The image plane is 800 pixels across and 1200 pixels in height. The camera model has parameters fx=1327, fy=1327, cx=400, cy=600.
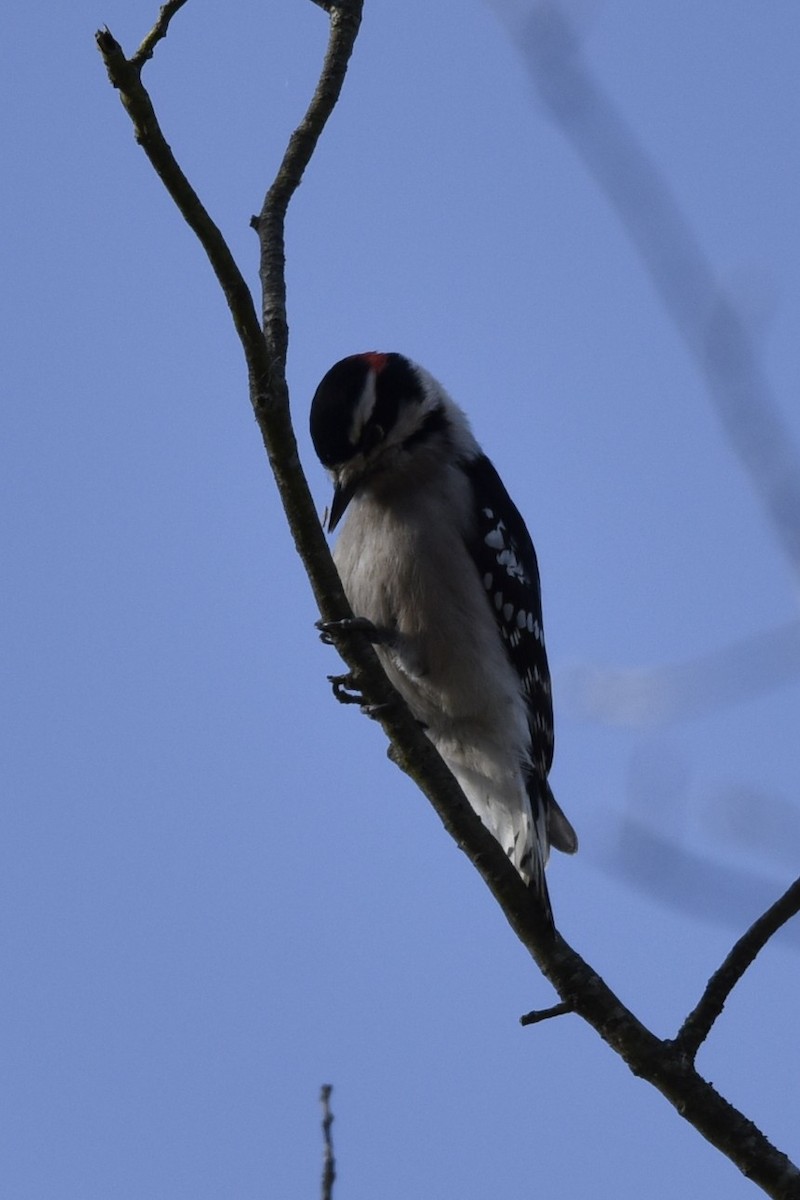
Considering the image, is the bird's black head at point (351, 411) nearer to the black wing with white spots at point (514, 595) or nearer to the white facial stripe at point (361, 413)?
the white facial stripe at point (361, 413)

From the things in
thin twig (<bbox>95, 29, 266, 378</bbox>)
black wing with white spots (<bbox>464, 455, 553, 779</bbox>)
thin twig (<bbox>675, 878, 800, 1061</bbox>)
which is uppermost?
thin twig (<bbox>95, 29, 266, 378</bbox>)

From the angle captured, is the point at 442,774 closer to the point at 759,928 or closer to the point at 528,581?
the point at 759,928

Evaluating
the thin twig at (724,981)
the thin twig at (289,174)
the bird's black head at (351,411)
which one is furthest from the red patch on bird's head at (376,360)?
the thin twig at (724,981)

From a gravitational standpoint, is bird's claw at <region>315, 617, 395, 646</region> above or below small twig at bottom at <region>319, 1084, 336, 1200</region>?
above

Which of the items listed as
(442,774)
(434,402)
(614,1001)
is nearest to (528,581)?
(434,402)

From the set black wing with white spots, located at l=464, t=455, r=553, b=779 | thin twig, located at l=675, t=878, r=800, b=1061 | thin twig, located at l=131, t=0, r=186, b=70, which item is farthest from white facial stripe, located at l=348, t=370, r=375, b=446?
thin twig, located at l=675, t=878, r=800, b=1061

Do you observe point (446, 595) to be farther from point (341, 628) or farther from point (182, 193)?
point (182, 193)

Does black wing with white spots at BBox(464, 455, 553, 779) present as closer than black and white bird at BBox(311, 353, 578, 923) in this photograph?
No

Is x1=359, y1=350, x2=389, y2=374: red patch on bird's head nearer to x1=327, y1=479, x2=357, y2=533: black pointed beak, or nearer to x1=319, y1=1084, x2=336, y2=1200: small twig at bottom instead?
x1=327, y1=479, x2=357, y2=533: black pointed beak
